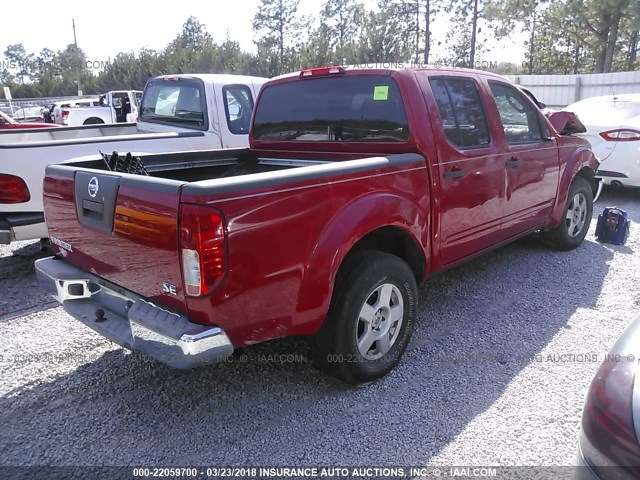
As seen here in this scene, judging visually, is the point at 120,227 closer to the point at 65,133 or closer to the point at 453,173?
the point at 453,173

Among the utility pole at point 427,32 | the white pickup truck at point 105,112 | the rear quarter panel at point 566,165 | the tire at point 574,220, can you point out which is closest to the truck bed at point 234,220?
the rear quarter panel at point 566,165

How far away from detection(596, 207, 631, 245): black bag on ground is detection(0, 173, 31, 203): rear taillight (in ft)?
20.2

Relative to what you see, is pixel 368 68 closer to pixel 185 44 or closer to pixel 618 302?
pixel 618 302

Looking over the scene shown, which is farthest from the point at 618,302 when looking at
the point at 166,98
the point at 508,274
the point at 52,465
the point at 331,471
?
the point at 166,98

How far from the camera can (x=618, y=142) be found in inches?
298

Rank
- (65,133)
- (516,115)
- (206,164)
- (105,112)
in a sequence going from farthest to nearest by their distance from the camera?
(105,112) → (65,133) → (516,115) → (206,164)

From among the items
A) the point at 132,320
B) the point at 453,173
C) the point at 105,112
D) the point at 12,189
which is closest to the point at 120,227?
the point at 132,320

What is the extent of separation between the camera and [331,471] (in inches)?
96.9

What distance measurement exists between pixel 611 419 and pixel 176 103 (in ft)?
21.4

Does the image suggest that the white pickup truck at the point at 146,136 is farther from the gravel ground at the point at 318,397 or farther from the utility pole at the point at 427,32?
the utility pole at the point at 427,32

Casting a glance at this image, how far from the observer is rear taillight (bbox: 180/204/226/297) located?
222cm

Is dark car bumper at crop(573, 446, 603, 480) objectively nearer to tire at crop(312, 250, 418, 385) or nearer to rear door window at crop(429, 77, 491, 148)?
tire at crop(312, 250, 418, 385)

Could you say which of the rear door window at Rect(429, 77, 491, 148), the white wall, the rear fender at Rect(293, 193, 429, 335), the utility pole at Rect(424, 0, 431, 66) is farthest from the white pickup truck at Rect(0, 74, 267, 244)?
the utility pole at Rect(424, 0, 431, 66)

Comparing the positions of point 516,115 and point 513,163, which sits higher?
point 516,115
